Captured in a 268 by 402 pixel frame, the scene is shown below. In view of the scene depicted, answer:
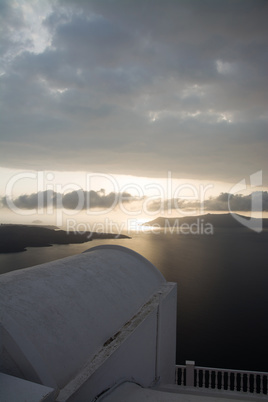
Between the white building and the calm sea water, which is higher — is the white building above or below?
above

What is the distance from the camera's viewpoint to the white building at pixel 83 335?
12.8 feet

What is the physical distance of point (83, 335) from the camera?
505 cm

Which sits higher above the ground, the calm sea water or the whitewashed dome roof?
the whitewashed dome roof

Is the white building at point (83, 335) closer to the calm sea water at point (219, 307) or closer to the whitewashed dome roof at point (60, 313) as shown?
the whitewashed dome roof at point (60, 313)

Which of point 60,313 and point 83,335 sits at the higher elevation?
point 60,313

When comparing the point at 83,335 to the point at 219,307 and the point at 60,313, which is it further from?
the point at 219,307

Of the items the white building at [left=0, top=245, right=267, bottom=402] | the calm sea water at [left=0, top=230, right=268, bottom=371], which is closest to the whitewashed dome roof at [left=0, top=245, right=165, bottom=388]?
the white building at [left=0, top=245, right=267, bottom=402]

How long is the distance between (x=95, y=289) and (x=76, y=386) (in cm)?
261

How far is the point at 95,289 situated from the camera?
21.5ft

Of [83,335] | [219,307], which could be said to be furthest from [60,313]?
[219,307]

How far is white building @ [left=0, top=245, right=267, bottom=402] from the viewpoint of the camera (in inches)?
153

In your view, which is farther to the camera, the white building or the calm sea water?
the calm sea water

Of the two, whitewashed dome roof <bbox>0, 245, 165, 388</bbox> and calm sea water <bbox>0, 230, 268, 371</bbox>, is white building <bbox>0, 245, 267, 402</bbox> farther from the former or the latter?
calm sea water <bbox>0, 230, 268, 371</bbox>

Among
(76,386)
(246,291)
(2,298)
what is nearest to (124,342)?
(76,386)
